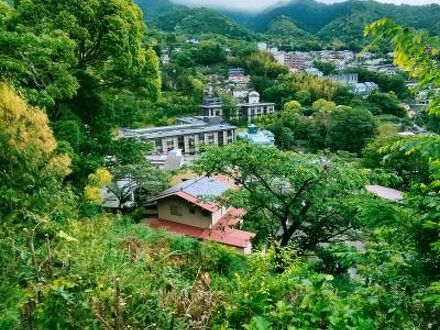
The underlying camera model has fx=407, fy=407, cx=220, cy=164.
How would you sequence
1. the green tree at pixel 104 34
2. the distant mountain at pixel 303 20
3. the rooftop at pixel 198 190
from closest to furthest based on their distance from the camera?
1. the green tree at pixel 104 34
2. the rooftop at pixel 198 190
3. the distant mountain at pixel 303 20

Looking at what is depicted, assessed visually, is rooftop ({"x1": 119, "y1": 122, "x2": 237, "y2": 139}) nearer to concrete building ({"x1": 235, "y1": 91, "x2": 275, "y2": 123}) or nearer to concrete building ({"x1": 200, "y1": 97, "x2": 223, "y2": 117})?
concrete building ({"x1": 200, "y1": 97, "x2": 223, "y2": 117})

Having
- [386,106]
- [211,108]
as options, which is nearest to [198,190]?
[211,108]

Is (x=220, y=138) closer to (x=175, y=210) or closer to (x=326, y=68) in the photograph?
(x=175, y=210)

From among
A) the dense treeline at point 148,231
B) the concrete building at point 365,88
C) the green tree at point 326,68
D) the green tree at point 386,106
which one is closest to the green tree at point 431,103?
the dense treeline at point 148,231

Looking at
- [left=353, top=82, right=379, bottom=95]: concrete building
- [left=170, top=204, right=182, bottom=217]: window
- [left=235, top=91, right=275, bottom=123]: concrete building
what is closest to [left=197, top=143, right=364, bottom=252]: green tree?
[left=170, top=204, right=182, bottom=217]: window

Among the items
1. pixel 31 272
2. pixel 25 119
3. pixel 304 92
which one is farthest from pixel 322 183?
pixel 304 92

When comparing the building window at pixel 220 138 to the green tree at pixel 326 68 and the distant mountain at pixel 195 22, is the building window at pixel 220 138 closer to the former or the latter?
the green tree at pixel 326 68
